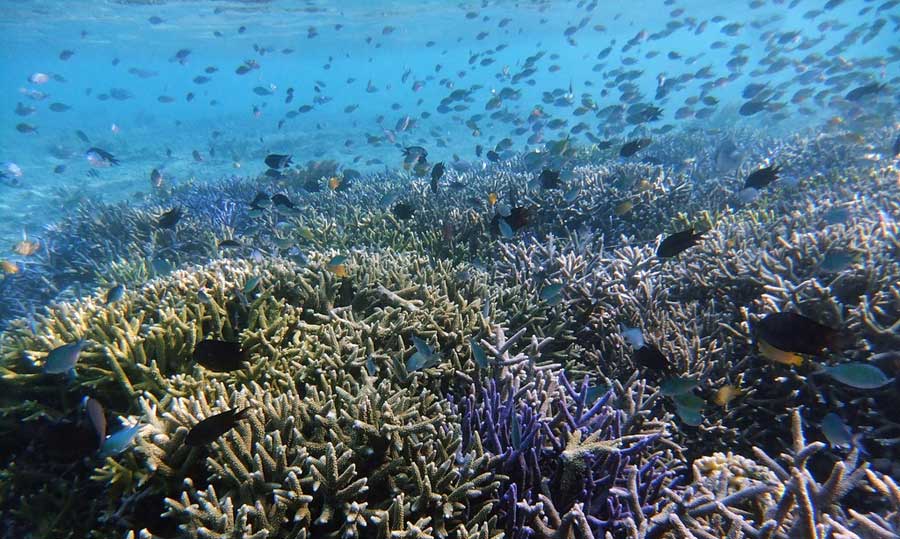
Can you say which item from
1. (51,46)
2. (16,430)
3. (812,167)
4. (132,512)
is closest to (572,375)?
(132,512)

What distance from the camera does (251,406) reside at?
279 cm

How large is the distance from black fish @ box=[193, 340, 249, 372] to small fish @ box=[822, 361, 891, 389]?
3.79m

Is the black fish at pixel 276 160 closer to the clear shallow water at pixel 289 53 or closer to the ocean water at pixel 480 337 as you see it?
the ocean water at pixel 480 337

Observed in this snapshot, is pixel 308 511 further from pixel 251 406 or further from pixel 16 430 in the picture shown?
pixel 16 430

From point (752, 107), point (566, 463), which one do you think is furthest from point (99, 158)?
point (752, 107)

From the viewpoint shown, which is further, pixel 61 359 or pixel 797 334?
pixel 61 359

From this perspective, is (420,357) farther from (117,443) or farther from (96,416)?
(96,416)

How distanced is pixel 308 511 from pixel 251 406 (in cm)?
84

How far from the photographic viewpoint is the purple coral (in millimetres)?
2619

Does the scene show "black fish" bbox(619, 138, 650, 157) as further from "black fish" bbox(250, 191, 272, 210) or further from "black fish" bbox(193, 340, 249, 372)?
"black fish" bbox(193, 340, 249, 372)

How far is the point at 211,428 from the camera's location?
7.68ft

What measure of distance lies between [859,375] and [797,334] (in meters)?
0.50

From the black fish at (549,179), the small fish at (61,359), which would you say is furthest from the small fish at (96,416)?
the black fish at (549,179)

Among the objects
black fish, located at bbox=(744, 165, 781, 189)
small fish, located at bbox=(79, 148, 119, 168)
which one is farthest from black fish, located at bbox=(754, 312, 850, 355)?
small fish, located at bbox=(79, 148, 119, 168)
